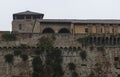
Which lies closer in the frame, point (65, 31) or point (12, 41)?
point (12, 41)

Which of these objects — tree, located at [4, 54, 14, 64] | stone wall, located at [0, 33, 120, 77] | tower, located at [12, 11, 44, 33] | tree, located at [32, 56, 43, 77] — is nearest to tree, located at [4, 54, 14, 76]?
tree, located at [4, 54, 14, 64]

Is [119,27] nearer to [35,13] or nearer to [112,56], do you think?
[112,56]

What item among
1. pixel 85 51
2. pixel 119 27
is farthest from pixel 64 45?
pixel 119 27

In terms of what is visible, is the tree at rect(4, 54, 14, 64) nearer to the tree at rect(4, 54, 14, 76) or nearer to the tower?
the tree at rect(4, 54, 14, 76)

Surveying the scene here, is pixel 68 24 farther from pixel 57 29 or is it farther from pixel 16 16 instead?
pixel 16 16

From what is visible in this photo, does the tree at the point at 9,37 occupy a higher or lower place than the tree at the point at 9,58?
higher

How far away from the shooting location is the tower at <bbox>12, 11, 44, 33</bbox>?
270 ft

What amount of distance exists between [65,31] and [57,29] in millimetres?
1086

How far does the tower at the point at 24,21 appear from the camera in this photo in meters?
82.2

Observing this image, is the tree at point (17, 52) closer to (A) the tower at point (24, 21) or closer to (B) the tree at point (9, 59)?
(B) the tree at point (9, 59)

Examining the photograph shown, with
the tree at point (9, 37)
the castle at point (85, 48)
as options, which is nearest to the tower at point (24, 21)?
the castle at point (85, 48)

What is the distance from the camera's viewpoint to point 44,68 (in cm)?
7462

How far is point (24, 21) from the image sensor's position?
82312 mm

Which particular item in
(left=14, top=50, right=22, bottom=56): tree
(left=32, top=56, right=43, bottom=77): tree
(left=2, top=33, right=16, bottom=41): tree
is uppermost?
(left=2, top=33, right=16, bottom=41): tree
